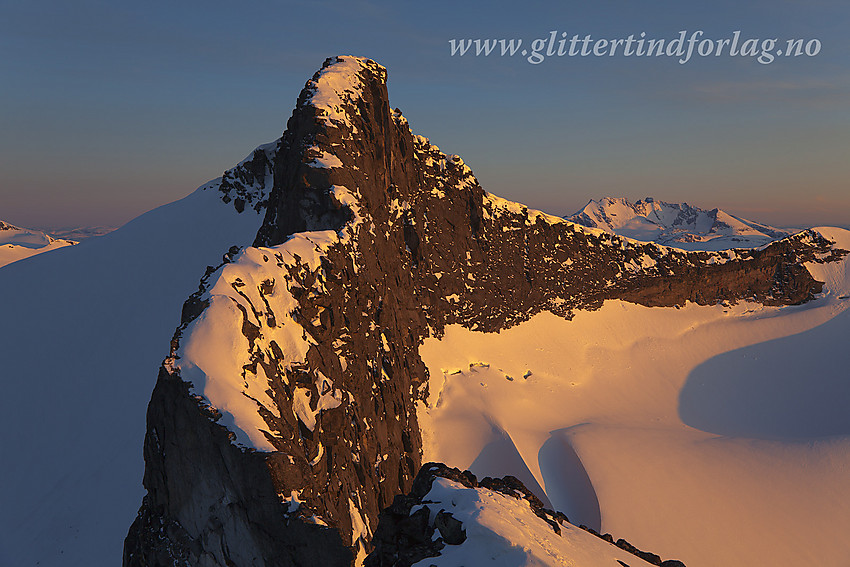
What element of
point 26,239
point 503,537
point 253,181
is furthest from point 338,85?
point 26,239

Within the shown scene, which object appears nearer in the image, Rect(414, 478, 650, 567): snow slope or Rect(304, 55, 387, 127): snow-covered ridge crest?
Rect(414, 478, 650, 567): snow slope

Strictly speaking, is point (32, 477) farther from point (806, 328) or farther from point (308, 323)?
point (806, 328)

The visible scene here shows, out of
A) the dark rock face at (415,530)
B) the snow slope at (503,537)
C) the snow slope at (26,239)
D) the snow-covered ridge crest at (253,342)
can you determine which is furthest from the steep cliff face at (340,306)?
the snow slope at (26,239)

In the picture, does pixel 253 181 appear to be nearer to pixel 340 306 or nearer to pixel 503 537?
pixel 340 306

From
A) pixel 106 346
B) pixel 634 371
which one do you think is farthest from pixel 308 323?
pixel 634 371

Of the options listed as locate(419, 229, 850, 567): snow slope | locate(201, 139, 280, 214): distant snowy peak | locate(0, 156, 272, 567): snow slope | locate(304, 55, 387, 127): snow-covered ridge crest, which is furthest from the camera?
locate(201, 139, 280, 214): distant snowy peak

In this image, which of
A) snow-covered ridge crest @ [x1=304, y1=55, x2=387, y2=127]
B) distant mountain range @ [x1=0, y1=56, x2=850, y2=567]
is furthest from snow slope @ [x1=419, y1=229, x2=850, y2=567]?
snow-covered ridge crest @ [x1=304, y1=55, x2=387, y2=127]

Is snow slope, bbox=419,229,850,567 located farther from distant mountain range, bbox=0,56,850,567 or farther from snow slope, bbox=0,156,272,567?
snow slope, bbox=0,156,272,567

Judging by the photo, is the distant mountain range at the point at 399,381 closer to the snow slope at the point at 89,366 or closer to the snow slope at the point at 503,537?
the snow slope at the point at 503,537
